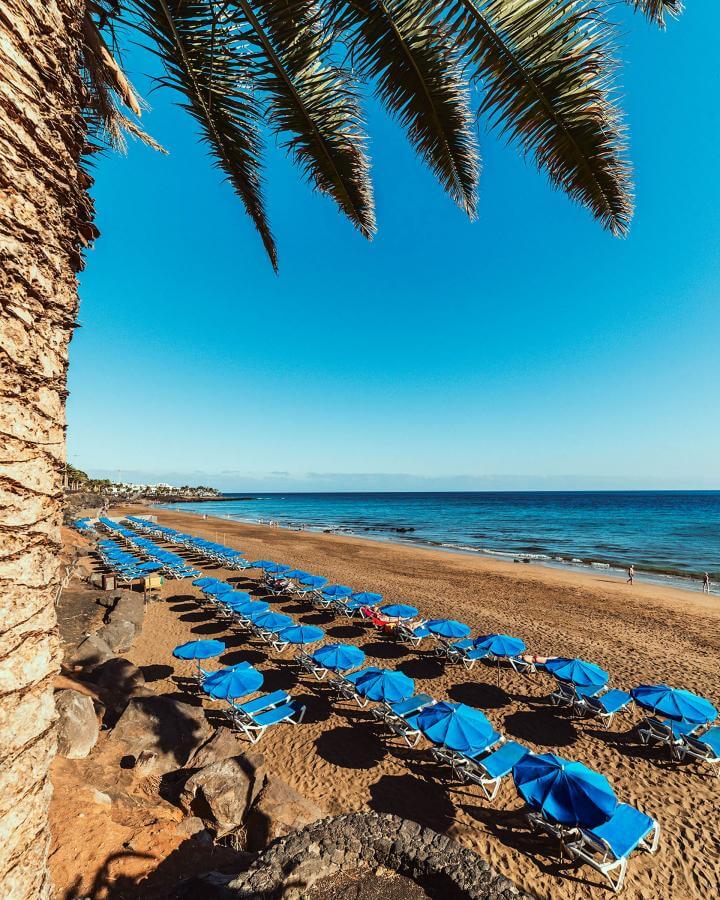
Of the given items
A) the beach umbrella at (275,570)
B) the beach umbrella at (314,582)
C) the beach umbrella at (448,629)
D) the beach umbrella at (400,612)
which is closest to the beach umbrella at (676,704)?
the beach umbrella at (448,629)

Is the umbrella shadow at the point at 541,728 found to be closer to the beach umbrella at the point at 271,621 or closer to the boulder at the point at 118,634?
the beach umbrella at the point at 271,621

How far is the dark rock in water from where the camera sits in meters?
12.0

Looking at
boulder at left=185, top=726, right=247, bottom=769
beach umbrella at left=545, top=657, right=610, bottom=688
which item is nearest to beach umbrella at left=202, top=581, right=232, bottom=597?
boulder at left=185, top=726, right=247, bottom=769

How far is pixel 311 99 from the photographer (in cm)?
373

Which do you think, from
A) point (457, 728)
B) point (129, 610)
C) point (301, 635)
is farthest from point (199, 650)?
point (457, 728)

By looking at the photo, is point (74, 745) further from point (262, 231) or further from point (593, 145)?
point (593, 145)

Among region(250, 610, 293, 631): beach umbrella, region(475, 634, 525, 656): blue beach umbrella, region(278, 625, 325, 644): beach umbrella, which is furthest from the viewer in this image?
region(250, 610, 293, 631): beach umbrella

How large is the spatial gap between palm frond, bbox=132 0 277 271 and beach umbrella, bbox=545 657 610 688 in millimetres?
11484

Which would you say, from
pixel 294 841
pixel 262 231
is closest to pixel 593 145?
pixel 262 231

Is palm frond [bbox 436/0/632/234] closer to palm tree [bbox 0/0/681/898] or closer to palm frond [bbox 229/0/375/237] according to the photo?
palm tree [bbox 0/0/681/898]

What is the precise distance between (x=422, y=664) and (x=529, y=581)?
14.4 metres

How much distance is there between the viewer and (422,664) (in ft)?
38.7

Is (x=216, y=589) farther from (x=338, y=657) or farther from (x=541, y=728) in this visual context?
(x=541, y=728)

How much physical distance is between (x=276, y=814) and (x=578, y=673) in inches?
288
